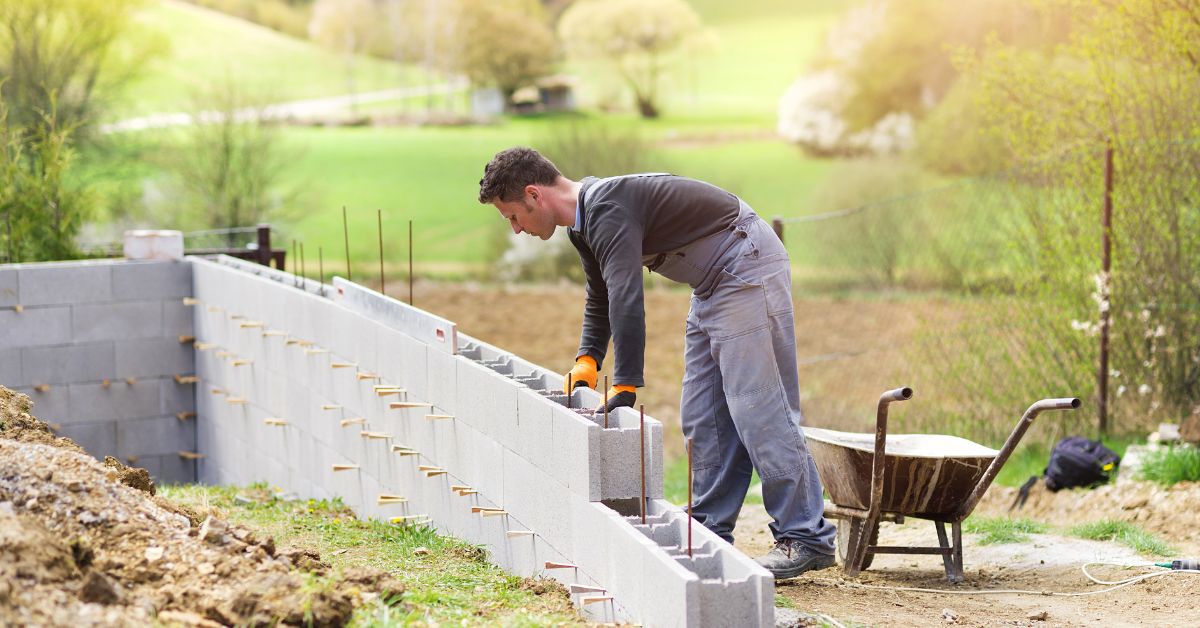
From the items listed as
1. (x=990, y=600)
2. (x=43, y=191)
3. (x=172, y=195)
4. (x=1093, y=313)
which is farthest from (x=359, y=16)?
(x=990, y=600)

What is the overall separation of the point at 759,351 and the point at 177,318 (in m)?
5.69

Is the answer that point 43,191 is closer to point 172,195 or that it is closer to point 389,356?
point 389,356

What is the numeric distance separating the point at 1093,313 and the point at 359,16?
2829cm

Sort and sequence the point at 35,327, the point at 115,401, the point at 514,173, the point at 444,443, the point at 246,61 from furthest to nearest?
the point at 246,61 < the point at 115,401 < the point at 35,327 < the point at 444,443 < the point at 514,173

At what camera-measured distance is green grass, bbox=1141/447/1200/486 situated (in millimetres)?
6348

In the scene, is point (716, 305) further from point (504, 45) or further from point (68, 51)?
point (504, 45)

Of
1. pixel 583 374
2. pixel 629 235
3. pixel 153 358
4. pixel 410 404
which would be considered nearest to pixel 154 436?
pixel 153 358

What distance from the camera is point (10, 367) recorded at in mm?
8461

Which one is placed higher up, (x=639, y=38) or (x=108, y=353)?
(x=639, y=38)

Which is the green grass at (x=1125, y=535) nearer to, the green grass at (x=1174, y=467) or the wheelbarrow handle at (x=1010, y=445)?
the green grass at (x=1174, y=467)

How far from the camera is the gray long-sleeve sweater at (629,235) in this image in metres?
4.15

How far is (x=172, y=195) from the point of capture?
915 inches

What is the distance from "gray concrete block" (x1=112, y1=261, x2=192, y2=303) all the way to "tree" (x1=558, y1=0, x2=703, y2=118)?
21.7 metres

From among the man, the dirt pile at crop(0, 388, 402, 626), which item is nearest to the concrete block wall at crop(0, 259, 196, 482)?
the dirt pile at crop(0, 388, 402, 626)
